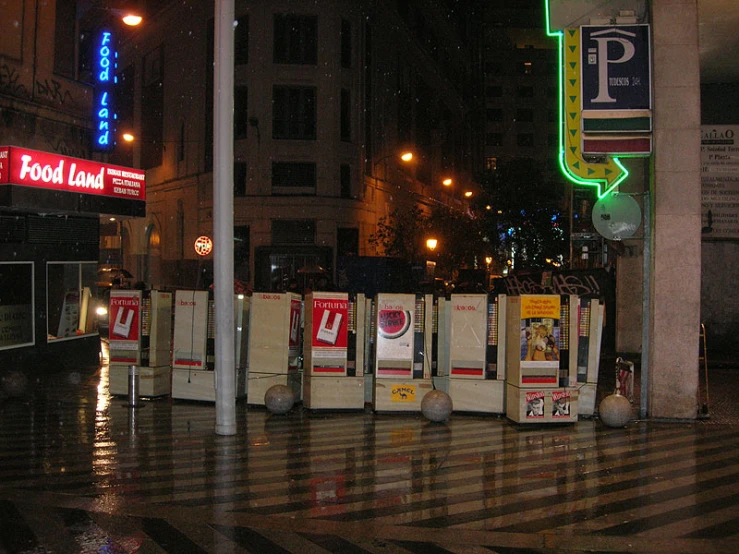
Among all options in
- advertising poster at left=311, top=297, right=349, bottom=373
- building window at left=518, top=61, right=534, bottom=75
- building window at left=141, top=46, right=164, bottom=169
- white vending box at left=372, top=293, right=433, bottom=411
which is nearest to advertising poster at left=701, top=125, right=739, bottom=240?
white vending box at left=372, top=293, right=433, bottom=411

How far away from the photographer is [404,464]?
8.20 meters

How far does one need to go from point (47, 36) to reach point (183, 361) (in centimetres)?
834

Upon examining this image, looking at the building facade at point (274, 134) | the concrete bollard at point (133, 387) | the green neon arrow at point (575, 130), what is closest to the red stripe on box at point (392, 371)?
the concrete bollard at point (133, 387)

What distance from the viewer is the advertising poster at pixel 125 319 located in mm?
12219

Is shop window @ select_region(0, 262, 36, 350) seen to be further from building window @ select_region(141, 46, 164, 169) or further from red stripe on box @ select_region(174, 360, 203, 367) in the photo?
building window @ select_region(141, 46, 164, 169)

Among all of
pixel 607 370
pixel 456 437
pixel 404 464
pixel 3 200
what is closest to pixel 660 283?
pixel 456 437

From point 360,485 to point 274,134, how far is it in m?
29.1

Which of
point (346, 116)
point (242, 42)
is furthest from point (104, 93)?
point (346, 116)

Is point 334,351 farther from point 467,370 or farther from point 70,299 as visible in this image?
point 70,299

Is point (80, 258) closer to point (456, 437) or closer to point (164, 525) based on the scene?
point (456, 437)

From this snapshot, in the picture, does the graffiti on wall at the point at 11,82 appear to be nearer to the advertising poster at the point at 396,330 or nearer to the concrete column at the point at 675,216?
the advertising poster at the point at 396,330

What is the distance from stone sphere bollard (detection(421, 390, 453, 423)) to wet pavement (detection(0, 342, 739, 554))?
150 mm

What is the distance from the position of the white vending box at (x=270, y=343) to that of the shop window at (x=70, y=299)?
6832mm

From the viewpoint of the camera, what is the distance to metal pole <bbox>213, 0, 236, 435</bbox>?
31.5ft
